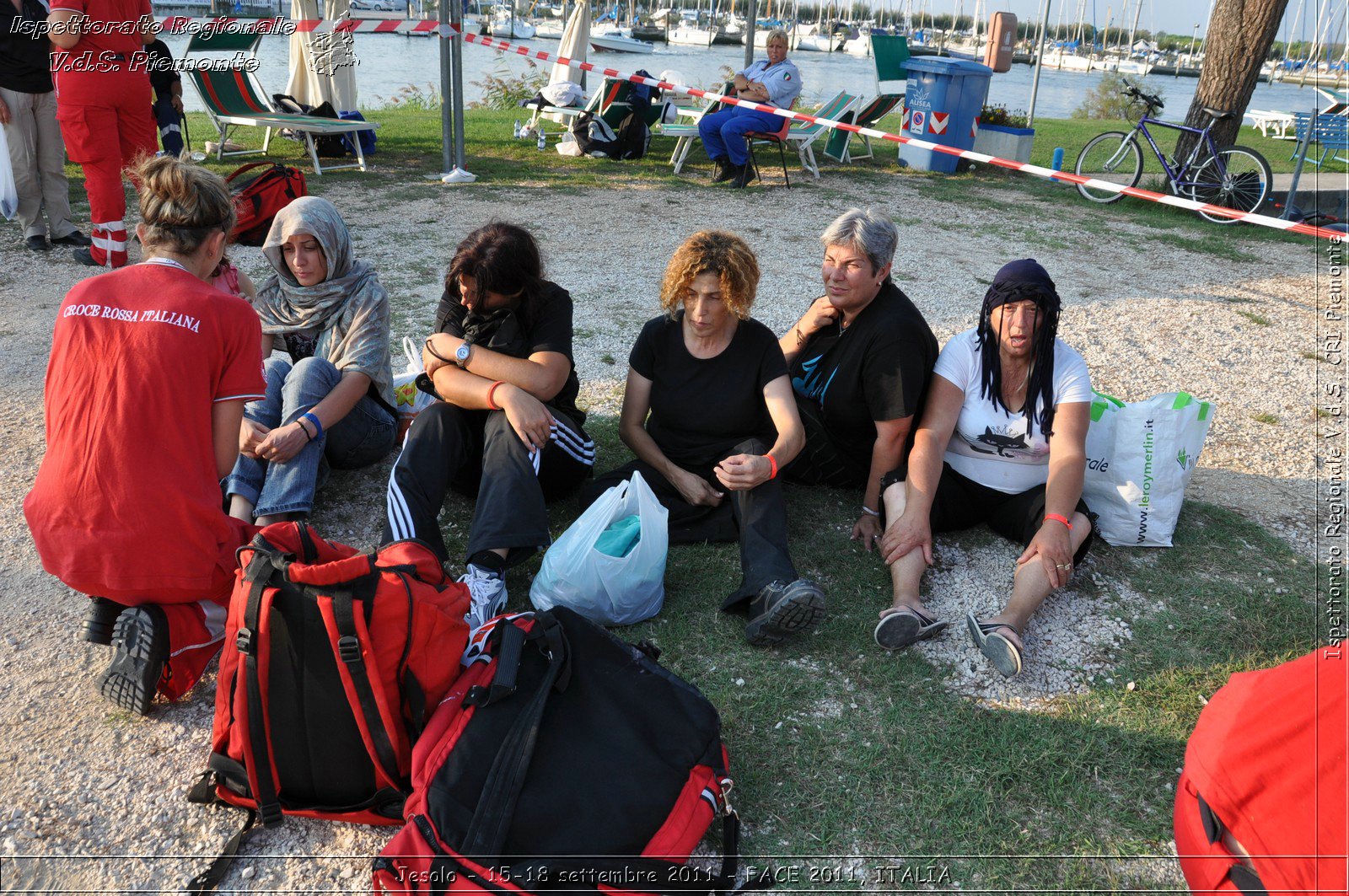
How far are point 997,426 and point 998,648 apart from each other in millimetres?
815

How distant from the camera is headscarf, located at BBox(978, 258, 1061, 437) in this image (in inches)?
116

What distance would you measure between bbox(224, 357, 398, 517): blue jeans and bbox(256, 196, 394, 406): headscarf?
4.4 inches

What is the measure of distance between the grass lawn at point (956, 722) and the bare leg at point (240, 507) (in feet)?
2.22

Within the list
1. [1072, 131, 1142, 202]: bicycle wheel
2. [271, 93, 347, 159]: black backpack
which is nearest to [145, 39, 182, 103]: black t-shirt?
[271, 93, 347, 159]: black backpack

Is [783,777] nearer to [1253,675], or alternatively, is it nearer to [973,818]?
[973,818]

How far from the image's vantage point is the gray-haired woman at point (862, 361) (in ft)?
10.4

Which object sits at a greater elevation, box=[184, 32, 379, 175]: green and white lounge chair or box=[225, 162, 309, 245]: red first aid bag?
box=[184, 32, 379, 175]: green and white lounge chair

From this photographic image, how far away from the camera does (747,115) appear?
898 cm

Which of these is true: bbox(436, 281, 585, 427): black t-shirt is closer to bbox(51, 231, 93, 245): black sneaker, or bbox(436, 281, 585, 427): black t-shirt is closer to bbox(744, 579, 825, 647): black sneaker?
bbox(744, 579, 825, 647): black sneaker

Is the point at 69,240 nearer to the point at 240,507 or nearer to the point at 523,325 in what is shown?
the point at 240,507

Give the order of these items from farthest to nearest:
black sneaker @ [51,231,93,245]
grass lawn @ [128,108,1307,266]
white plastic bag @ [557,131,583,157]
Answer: white plastic bag @ [557,131,583,157], grass lawn @ [128,108,1307,266], black sneaker @ [51,231,93,245]

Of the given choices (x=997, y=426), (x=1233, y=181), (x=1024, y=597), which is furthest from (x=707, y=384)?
(x=1233, y=181)

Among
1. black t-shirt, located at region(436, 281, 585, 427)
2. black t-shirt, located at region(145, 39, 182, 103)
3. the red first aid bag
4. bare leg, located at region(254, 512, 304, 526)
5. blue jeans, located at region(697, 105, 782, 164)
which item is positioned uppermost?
black t-shirt, located at region(145, 39, 182, 103)

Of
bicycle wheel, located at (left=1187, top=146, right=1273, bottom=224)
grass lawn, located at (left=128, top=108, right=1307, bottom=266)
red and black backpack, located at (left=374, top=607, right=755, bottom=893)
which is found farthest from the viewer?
bicycle wheel, located at (left=1187, top=146, right=1273, bottom=224)
